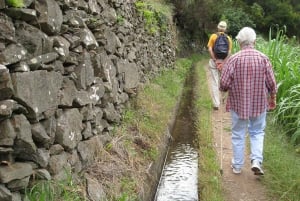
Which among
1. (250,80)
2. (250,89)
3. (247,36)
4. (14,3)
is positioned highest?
(14,3)

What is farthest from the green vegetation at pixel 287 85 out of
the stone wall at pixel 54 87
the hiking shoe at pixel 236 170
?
the stone wall at pixel 54 87

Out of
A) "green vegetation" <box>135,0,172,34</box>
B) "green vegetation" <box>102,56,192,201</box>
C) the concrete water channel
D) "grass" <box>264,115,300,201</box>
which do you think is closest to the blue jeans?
"grass" <box>264,115,300,201</box>

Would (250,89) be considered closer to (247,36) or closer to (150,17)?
(247,36)

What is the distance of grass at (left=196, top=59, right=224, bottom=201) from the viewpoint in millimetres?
5020

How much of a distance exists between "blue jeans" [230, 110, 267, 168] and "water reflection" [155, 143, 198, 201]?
719 millimetres

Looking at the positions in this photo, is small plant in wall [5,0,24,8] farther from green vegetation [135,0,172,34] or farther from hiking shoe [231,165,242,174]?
green vegetation [135,0,172,34]

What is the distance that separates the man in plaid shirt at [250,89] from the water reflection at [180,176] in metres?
0.91

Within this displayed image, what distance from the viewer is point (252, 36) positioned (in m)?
5.25

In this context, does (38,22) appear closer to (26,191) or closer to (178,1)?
(26,191)

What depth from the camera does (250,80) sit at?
201 inches

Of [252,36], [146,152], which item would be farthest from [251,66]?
[146,152]

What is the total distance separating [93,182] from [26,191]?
1.15 meters

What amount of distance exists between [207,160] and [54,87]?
2.94 metres

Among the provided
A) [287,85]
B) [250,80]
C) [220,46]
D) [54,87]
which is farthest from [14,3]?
[220,46]
